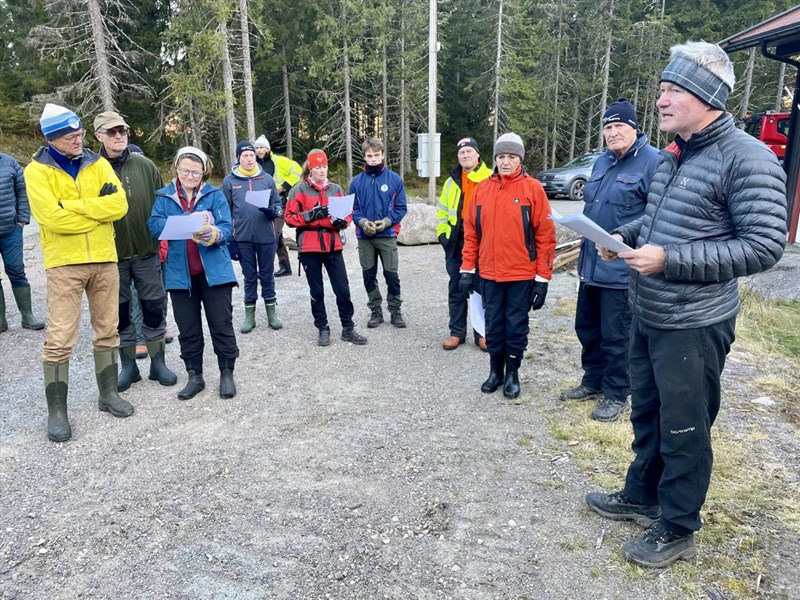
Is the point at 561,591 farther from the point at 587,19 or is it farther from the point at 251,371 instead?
the point at 587,19

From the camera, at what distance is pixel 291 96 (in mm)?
28797

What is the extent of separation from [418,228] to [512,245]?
7497 millimetres

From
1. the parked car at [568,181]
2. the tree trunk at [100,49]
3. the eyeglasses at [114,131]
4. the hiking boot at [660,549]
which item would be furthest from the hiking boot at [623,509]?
the parked car at [568,181]

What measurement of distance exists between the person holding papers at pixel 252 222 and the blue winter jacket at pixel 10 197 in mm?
2302

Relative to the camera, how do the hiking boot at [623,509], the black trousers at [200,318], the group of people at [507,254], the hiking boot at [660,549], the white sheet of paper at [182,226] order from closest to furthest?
1. the group of people at [507,254]
2. the hiking boot at [660,549]
3. the hiking boot at [623,509]
4. the white sheet of paper at [182,226]
5. the black trousers at [200,318]

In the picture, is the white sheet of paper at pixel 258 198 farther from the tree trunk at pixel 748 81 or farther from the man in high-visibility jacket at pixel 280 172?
the tree trunk at pixel 748 81

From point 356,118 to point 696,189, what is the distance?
29.1 m

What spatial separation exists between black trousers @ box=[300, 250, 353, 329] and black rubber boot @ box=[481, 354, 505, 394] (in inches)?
76.2

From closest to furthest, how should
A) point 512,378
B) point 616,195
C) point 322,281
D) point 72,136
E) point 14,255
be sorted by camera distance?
1. point 72,136
2. point 616,195
3. point 512,378
4. point 322,281
5. point 14,255

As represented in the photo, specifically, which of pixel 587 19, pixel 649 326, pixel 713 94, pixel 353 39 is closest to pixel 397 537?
pixel 649 326

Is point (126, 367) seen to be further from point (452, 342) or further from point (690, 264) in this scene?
point (690, 264)

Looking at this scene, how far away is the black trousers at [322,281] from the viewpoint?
604 centimetres

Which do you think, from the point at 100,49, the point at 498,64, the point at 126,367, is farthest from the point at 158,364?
the point at 498,64

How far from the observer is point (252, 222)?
648cm
